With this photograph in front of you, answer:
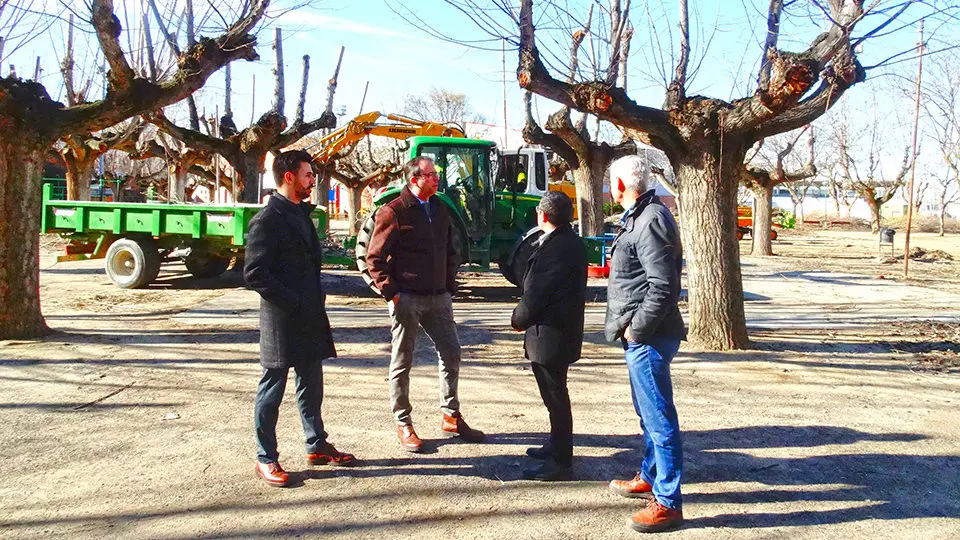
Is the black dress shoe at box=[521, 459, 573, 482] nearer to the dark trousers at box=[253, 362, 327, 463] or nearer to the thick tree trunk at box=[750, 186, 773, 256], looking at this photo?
the dark trousers at box=[253, 362, 327, 463]

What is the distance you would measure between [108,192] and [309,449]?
39347 mm

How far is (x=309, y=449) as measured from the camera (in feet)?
13.6

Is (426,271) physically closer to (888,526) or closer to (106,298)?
(888,526)

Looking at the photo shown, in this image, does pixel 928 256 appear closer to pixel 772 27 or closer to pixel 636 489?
pixel 772 27

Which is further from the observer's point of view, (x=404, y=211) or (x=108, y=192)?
(x=108, y=192)

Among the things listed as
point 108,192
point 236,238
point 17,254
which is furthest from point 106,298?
point 108,192

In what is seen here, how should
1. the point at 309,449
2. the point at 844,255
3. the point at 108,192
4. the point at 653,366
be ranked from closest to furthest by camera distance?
the point at 653,366 → the point at 309,449 → the point at 844,255 → the point at 108,192

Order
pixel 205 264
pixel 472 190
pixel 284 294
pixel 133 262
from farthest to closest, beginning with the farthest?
pixel 205 264 < pixel 133 262 < pixel 472 190 < pixel 284 294

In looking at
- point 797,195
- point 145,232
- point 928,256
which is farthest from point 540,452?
point 797,195

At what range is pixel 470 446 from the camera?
4605 mm

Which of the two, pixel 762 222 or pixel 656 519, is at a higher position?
pixel 762 222

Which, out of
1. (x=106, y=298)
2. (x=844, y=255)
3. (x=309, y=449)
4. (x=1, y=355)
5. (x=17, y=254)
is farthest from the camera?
(x=844, y=255)

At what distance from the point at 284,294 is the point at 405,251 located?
0.86m

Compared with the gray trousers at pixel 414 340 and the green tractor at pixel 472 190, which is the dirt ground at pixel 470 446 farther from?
the green tractor at pixel 472 190
